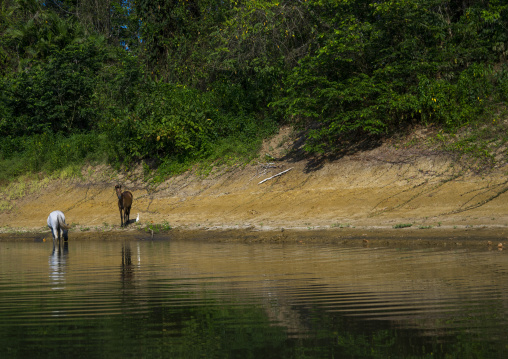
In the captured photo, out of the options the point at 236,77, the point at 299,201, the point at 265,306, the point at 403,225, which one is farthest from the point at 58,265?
the point at 236,77

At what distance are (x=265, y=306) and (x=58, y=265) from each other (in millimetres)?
6562

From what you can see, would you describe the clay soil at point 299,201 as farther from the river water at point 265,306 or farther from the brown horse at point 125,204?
the river water at point 265,306

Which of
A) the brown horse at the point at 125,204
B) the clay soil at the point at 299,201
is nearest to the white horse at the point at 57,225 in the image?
the clay soil at the point at 299,201

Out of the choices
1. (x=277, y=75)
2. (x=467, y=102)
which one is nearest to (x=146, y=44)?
(x=277, y=75)

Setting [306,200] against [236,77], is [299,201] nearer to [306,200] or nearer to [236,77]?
[306,200]

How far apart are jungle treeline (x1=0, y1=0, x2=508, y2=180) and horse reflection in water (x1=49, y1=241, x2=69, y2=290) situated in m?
9.01

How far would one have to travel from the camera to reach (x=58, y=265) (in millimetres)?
12141

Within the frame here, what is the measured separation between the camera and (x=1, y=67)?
36.8 m

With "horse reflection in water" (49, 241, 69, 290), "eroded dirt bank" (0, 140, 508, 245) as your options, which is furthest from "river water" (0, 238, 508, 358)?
"eroded dirt bank" (0, 140, 508, 245)

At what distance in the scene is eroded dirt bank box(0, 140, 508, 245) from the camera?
1582cm

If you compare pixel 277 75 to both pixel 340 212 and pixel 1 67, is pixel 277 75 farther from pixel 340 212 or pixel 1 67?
pixel 1 67

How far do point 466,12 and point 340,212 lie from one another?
9087 mm

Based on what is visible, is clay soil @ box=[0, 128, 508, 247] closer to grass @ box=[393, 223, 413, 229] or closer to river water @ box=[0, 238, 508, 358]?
grass @ box=[393, 223, 413, 229]

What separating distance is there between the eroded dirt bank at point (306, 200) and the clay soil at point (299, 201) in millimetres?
33
